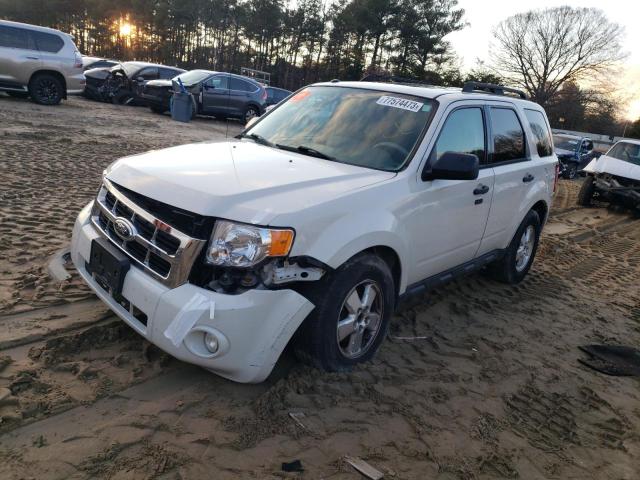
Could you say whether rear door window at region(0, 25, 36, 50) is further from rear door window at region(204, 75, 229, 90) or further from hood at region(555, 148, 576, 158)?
hood at region(555, 148, 576, 158)

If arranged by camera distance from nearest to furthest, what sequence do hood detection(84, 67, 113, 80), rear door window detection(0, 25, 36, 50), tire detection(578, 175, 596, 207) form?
tire detection(578, 175, 596, 207) → rear door window detection(0, 25, 36, 50) → hood detection(84, 67, 113, 80)

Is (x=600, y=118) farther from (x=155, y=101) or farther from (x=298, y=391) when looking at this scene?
(x=298, y=391)

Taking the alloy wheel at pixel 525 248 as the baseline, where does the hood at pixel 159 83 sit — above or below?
above

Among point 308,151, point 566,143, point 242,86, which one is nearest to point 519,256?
point 308,151

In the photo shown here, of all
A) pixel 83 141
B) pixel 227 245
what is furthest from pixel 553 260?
pixel 83 141

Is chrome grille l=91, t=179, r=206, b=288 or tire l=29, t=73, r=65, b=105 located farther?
tire l=29, t=73, r=65, b=105

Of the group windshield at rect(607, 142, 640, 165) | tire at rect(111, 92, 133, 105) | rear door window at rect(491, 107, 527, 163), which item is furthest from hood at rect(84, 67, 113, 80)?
rear door window at rect(491, 107, 527, 163)

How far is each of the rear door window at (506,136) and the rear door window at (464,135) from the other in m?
0.23

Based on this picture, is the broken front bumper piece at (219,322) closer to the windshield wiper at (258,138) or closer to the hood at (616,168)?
the windshield wiper at (258,138)

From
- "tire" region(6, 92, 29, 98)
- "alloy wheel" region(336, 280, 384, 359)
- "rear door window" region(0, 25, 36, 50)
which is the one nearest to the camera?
"alloy wheel" region(336, 280, 384, 359)

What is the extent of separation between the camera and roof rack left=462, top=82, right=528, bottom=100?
4.59 m

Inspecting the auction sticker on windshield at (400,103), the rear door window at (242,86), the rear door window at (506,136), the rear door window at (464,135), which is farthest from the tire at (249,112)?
the auction sticker on windshield at (400,103)

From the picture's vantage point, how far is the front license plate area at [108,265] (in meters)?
2.79

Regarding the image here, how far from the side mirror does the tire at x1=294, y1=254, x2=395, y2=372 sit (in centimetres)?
75
